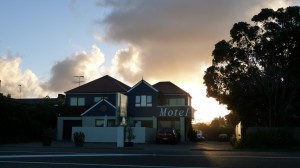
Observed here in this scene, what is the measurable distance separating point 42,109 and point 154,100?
1509 centimetres

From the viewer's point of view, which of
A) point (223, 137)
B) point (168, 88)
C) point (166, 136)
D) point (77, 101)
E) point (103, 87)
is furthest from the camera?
point (223, 137)

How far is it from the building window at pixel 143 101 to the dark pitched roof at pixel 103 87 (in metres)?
2.78

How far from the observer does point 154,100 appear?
54844 mm

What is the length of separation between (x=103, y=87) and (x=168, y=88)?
8.42 meters

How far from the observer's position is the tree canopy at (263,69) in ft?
121

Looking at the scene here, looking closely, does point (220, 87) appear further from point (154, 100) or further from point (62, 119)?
point (62, 119)

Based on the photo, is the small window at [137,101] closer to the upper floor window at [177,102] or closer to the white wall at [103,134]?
the upper floor window at [177,102]

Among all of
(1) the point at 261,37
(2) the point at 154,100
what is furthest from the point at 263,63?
(2) the point at 154,100

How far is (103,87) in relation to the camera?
59.5 meters

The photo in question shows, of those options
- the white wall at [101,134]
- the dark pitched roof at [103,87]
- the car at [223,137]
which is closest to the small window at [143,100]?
the dark pitched roof at [103,87]

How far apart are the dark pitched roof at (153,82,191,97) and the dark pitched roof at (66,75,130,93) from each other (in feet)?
13.6

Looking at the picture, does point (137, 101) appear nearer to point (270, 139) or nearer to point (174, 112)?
point (174, 112)

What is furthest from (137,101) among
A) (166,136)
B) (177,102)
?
(166,136)

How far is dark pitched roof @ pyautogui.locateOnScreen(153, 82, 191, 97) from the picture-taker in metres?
56.1
